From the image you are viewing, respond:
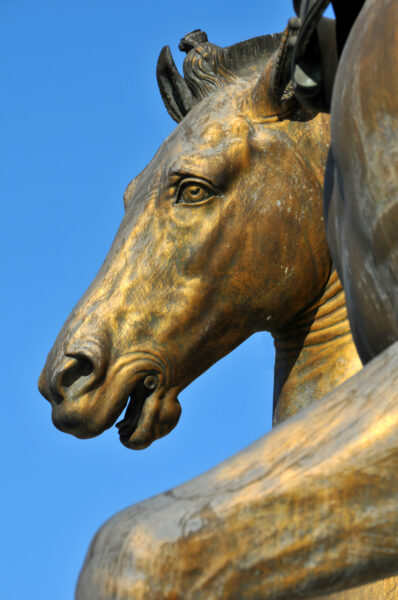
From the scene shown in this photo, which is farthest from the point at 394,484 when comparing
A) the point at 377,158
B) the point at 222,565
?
the point at 377,158

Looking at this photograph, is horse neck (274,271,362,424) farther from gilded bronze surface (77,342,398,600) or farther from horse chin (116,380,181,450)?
gilded bronze surface (77,342,398,600)

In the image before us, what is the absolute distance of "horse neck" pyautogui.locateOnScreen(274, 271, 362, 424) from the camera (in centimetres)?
240

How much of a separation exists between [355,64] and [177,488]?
58 centimetres

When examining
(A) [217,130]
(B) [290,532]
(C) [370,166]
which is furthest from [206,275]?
(B) [290,532]

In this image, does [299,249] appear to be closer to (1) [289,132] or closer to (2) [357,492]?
(1) [289,132]

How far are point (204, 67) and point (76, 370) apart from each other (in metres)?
0.84

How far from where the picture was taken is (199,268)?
2283 millimetres

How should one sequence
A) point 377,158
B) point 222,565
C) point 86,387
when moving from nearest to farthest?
point 222,565
point 377,158
point 86,387

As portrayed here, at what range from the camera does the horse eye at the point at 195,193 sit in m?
2.32

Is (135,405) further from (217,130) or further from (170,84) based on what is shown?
(170,84)

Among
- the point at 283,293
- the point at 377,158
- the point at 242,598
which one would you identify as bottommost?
the point at 283,293

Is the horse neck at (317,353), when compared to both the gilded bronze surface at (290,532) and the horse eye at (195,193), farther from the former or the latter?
the gilded bronze surface at (290,532)

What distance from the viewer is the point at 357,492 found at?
1.08m

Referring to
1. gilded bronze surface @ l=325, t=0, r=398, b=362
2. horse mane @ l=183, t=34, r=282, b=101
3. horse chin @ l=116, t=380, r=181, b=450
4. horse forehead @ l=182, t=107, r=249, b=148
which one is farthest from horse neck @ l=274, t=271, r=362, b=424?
gilded bronze surface @ l=325, t=0, r=398, b=362
